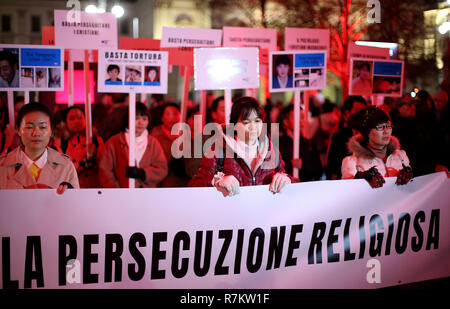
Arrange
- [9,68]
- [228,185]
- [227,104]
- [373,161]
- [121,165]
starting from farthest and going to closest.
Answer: [227,104], [121,165], [9,68], [373,161], [228,185]

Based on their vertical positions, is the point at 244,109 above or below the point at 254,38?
below

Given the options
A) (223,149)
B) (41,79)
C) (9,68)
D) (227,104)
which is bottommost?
(223,149)

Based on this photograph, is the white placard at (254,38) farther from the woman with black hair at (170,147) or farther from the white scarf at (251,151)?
the white scarf at (251,151)

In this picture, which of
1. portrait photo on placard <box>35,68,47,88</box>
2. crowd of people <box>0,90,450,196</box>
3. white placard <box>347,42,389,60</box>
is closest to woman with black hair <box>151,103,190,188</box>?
crowd of people <box>0,90,450,196</box>

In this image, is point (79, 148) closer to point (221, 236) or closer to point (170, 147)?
point (170, 147)

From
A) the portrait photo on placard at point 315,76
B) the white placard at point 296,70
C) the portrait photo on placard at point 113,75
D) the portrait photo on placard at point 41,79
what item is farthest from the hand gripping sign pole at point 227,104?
the portrait photo on placard at point 41,79

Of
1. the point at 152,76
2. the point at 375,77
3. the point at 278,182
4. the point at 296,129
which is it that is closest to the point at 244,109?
the point at 278,182

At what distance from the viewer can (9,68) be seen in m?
5.62

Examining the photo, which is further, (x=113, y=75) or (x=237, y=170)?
(x=113, y=75)

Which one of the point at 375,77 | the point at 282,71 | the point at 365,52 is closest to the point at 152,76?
the point at 282,71

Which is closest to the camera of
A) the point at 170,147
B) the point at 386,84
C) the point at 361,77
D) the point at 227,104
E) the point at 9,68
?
the point at 9,68

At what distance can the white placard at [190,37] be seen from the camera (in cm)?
688

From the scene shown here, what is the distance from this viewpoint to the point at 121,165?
599 cm

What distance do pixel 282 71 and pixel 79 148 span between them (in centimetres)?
242
